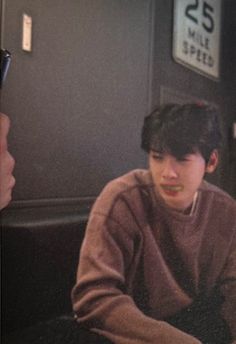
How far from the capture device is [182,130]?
64cm

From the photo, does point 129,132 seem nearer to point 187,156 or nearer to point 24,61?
point 187,156

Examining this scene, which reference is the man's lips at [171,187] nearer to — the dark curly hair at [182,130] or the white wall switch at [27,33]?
the dark curly hair at [182,130]

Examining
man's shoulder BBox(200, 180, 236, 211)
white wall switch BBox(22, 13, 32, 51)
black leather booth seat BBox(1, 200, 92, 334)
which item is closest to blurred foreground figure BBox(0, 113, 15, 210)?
black leather booth seat BBox(1, 200, 92, 334)

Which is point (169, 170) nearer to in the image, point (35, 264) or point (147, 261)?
point (147, 261)

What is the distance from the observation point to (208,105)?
68 cm

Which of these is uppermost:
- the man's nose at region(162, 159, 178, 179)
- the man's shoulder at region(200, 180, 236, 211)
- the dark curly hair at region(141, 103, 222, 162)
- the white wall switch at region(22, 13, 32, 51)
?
the white wall switch at region(22, 13, 32, 51)

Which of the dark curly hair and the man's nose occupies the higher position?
the dark curly hair

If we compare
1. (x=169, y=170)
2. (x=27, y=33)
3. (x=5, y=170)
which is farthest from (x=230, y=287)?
(x=27, y=33)

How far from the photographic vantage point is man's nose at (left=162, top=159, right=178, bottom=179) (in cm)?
63

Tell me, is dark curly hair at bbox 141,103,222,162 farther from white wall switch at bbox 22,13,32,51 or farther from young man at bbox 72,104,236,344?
white wall switch at bbox 22,13,32,51

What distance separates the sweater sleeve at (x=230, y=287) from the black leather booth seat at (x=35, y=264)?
0.92 ft

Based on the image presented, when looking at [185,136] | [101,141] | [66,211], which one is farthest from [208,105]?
[66,211]

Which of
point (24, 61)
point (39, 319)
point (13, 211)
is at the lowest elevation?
point (39, 319)

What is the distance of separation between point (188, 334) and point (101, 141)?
39 cm
